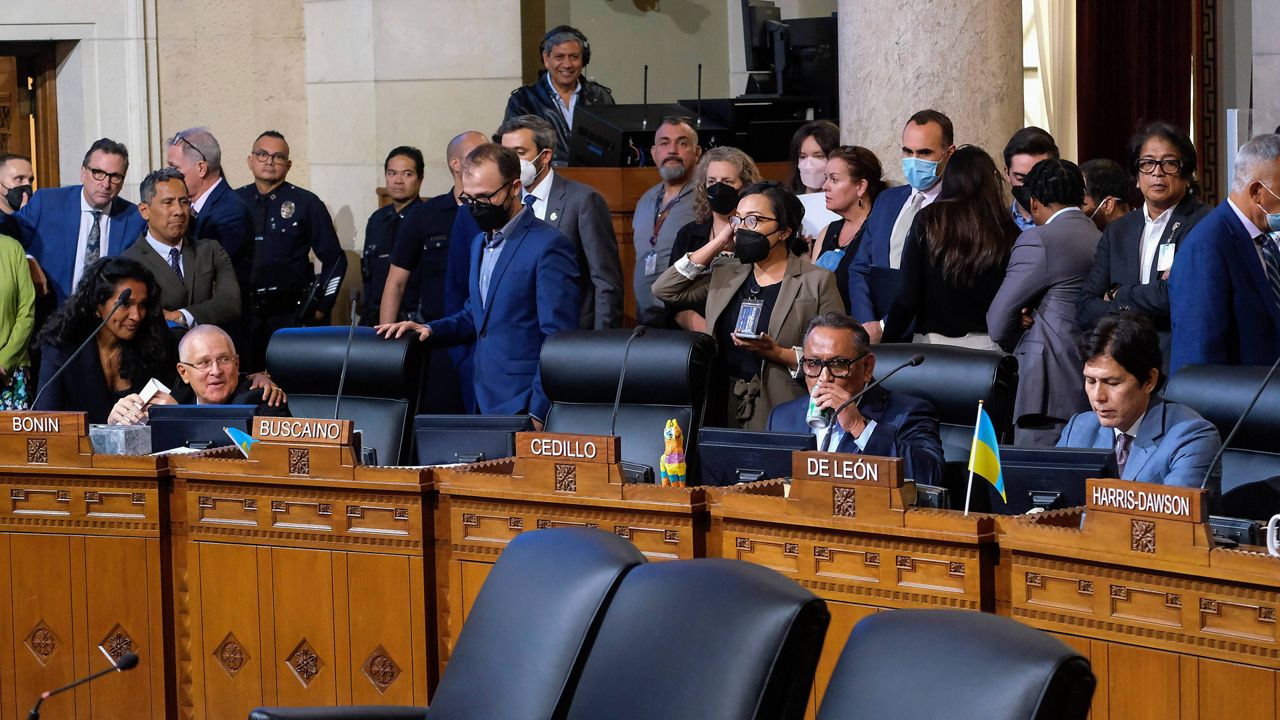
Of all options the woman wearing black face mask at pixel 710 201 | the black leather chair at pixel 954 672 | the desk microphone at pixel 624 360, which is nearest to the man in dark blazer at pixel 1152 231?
the woman wearing black face mask at pixel 710 201

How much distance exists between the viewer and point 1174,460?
3.38 m

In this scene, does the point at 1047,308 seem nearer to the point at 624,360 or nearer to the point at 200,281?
the point at 624,360

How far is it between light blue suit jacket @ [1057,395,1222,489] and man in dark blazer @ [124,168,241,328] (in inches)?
130

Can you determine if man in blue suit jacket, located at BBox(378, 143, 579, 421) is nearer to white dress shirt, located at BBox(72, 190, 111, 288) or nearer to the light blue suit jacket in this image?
white dress shirt, located at BBox(72, 190, 111, 288)

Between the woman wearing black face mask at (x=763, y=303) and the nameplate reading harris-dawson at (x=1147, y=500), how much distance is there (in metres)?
1.59

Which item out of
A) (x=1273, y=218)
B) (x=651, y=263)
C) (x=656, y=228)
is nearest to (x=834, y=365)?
(x=1273, y=218)

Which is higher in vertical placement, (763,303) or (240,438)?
(763,303)

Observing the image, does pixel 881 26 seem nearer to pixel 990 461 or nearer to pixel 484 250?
pixel 484 250

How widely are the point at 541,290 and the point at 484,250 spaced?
0.83 feet

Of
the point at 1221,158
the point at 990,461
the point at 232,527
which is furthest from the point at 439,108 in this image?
the point at 990,461

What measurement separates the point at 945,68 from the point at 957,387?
6.61 ft

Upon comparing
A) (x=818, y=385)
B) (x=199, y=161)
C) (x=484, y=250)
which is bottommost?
(x=818, y=385)

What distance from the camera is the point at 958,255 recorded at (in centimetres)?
459

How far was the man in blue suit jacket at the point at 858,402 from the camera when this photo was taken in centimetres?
372
